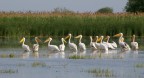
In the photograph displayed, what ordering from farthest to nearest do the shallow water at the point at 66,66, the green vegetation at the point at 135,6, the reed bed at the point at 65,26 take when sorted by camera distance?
the green vegetation at the point at 135,6 < the reed bed at the point at 65,26 < the shallow water at the point at 66,66

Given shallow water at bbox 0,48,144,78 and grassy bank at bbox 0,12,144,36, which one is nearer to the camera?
shallow water at bbox 0,48,144,78

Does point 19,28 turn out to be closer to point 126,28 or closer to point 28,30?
point 28,30

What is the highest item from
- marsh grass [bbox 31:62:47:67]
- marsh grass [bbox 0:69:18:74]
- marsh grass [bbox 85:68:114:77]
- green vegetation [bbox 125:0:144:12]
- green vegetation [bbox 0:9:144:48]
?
green vegetation [bbox 125:0:144:12]

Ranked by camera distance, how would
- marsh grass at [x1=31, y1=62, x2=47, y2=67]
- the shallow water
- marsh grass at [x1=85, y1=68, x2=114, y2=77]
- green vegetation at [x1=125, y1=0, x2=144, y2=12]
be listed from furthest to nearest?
1. green vegetation at [x1=125, y1=0, x2=144, y2=12]
2. marsh grass at [x1=31, y1=62, x2=47, y2=67]
3. the shallow water
4. marsh grass at [x1=85, y1=68, x2=114, y2=77]

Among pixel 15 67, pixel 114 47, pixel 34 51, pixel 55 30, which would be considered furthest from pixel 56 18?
pixel 15 67

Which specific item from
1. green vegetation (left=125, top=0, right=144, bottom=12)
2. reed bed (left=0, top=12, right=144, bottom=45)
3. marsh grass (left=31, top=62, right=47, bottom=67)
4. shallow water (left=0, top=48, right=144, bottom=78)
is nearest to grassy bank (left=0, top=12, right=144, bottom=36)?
reed bed (left=0, top=12, right=144, bottom=45)

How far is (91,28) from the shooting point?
34531 mm

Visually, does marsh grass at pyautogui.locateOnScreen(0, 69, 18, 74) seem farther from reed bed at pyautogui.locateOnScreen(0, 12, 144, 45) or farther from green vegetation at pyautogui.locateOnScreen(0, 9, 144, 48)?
green vegetation at pyautogui.locateOnScreen(0, 9, 144, 48)

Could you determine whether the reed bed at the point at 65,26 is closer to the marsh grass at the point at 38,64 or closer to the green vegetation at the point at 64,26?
the green vegetation at the point at 64,26

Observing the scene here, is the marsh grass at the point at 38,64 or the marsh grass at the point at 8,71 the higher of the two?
the marsh grass at the point at 38,64

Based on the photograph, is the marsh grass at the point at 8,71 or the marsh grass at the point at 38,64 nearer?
the marsh grass at the point at 8,71

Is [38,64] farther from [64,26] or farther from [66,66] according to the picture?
[64,26]

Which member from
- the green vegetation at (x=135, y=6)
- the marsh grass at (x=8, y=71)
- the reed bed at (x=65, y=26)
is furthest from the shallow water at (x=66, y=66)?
the green vegetation at (x=135, y=6)

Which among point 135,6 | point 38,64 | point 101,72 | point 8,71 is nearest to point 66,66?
point 38,64
